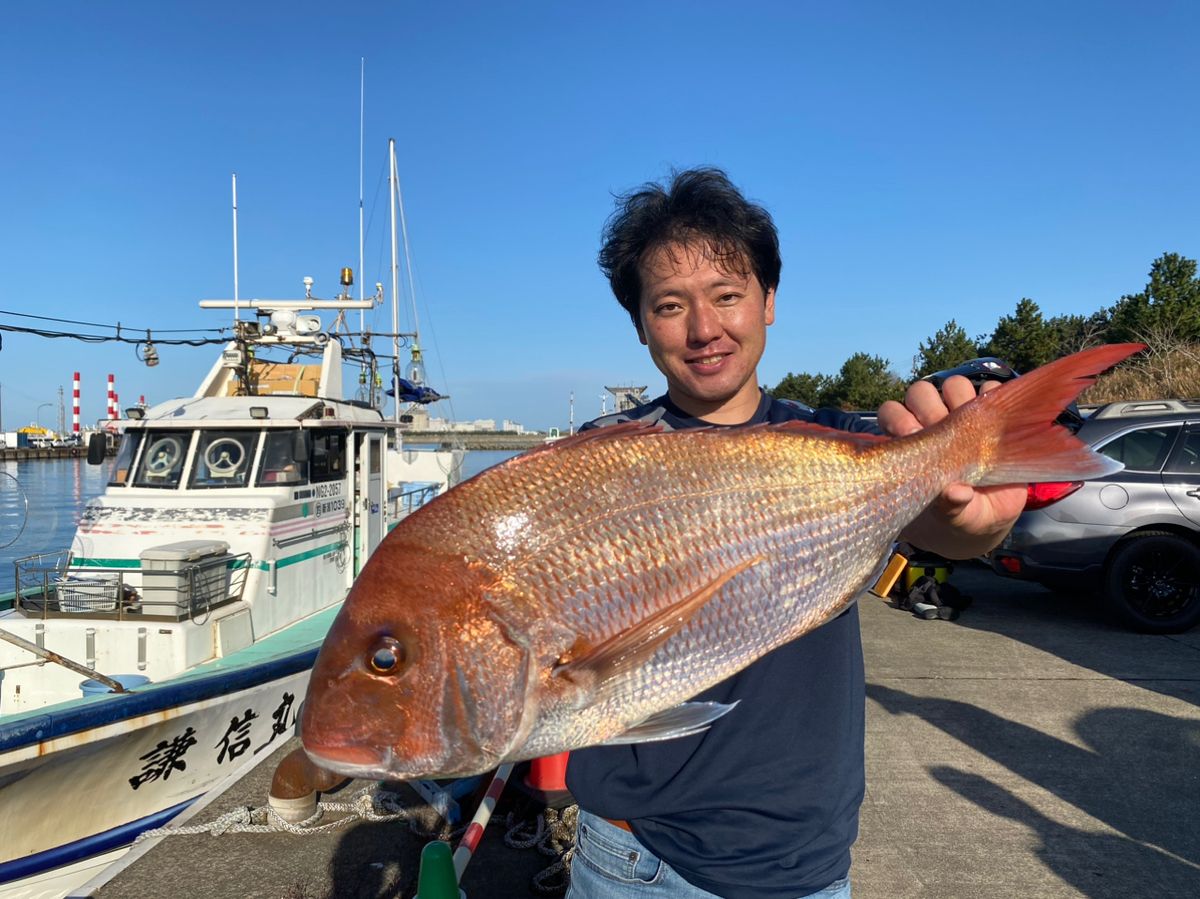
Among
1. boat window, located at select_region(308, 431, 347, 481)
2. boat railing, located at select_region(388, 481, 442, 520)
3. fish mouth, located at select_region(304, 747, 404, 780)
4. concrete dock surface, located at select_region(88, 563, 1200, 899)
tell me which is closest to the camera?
fish mouth, located at select_region(304, 747, 404, 780)

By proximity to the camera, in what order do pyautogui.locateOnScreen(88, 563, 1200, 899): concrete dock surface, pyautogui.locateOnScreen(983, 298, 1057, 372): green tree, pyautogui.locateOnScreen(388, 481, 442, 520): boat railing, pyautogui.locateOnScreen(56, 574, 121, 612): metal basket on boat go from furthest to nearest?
1. pyautogui.locateOnScreen(983, 298, 1057, 372): green tree
2. pyautogui.locateOnScreen(388, 481, 442, 520): boat railing
3. pyautogui.locateOnScreen(56, 574, 121, 612): metal basket on boat
4. pyautogui.locateOnScreen(88, 563, 1200, 899): concrete dock surface

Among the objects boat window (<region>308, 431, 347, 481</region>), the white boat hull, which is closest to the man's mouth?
the white boat hull

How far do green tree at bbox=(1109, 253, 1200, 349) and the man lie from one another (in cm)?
2380

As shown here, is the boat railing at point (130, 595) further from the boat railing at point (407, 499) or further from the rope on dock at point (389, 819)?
the boat railing at point (407, 499)

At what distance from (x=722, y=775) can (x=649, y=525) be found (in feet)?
2.15

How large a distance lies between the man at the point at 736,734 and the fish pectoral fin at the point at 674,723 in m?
0.33

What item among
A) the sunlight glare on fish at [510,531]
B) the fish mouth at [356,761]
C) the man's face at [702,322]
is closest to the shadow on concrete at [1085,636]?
the man's face at [702,322]

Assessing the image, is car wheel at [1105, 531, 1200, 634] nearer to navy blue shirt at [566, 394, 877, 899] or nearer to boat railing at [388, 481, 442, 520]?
navy blue shirt at [566, 394, 877, 899]

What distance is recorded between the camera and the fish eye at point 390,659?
130cm

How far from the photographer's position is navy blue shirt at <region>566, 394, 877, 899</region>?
1571 mm

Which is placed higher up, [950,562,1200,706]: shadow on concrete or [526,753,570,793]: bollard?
[526,753,570,793]: bollard

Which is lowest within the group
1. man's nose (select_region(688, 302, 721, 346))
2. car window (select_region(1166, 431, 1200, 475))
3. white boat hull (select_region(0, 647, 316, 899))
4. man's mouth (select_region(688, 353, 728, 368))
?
white boat hull (select_region(0, 647, 316, 899))

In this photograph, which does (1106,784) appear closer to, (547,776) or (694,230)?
(547,776)

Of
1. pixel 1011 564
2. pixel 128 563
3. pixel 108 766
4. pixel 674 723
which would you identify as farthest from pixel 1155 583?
pixel 128 563
